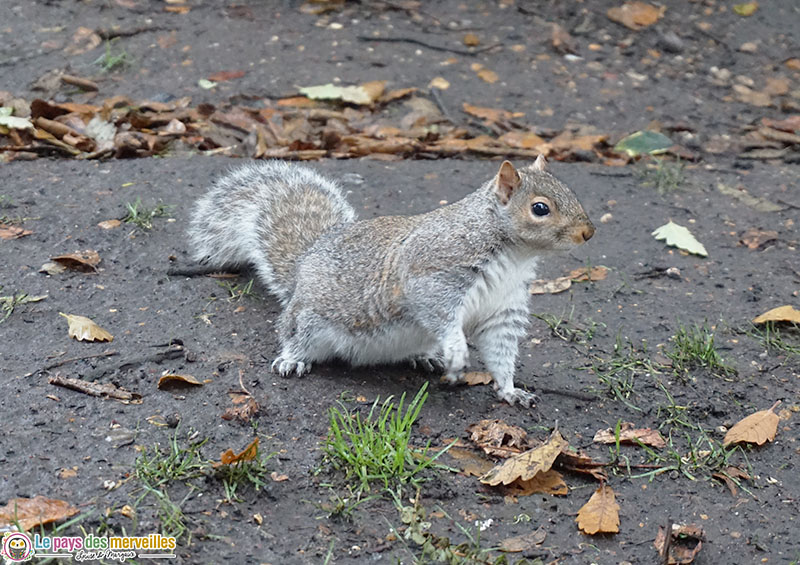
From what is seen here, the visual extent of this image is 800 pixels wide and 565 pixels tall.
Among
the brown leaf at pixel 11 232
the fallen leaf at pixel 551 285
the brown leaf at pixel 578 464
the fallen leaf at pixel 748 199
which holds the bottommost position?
the fallen leaf at pixel 748 199

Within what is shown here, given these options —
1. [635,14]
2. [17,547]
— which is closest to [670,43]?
[635,14]

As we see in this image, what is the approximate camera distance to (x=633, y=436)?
314cm

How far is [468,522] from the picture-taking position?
2680mm

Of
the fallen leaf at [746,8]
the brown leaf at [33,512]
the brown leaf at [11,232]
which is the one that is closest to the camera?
the brown leaf at [33,512]

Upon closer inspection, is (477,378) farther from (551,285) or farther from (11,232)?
(11,232)

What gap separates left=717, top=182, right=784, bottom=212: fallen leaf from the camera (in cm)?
498

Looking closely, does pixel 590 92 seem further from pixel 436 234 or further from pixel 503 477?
pixel 503 477

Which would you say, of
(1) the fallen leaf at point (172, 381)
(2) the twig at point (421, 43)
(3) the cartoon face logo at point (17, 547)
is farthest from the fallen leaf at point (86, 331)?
(2) the twig at point (421, 43)

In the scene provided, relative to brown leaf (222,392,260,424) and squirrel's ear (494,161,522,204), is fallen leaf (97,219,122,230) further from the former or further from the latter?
squirrel's ear (494,161,522,204)

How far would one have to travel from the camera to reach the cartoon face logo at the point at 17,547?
2248 mm

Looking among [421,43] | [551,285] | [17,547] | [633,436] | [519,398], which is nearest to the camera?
[17,547]

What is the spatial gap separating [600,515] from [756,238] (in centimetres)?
241

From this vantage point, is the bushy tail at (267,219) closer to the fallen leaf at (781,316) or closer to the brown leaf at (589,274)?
the brown leaf at (589,274)

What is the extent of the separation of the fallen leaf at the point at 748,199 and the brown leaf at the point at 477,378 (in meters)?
2.20
